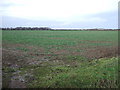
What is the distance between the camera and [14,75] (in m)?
9.70

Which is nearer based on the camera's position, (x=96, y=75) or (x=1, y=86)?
(x=1, y=86)

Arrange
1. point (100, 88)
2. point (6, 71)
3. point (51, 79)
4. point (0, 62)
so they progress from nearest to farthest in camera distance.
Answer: point (100, 88), point (51, 79), point (6, 71), point (0, 62)

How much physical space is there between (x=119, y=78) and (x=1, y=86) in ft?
19.4

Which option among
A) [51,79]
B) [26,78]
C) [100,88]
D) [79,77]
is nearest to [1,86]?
[26,78]

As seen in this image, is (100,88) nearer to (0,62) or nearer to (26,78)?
(26,78)

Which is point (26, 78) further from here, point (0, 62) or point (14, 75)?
point (0, 62)

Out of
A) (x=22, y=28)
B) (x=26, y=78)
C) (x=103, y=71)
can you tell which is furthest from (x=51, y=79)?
(x=22, y=28)

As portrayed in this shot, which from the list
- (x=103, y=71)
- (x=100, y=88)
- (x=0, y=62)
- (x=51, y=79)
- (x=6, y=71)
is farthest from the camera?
(x=0, y=62)

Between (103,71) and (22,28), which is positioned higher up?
(22,28)

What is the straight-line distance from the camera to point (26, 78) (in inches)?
360

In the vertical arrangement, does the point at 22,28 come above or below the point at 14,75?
above

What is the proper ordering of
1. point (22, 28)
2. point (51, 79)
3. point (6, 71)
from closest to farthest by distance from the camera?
point (51, 79)
point (6, 71)
point (22, 28)

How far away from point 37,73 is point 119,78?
4769 mm

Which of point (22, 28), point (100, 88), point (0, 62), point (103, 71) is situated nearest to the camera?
point (100, 88)
